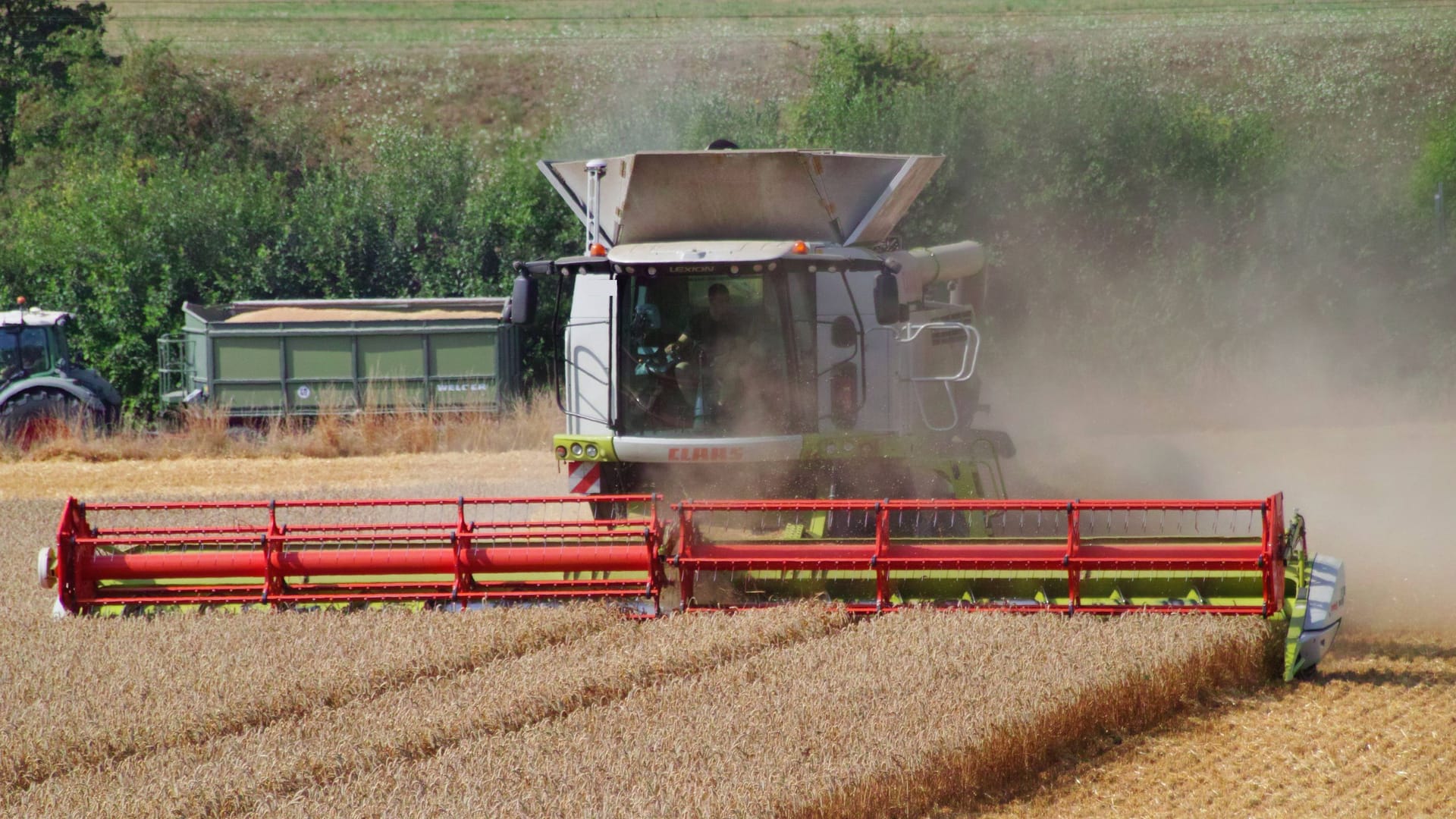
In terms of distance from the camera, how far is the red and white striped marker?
340 inches

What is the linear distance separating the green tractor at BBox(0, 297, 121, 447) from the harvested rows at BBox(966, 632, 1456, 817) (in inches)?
560

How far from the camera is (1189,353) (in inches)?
852

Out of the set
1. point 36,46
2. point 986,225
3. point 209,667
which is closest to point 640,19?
point 36,46

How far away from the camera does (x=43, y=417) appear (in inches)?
655

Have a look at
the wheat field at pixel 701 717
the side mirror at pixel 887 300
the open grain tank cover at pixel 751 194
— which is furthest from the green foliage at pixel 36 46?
the side mirror at pixel 887 300

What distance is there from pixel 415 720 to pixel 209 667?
4.44 feet

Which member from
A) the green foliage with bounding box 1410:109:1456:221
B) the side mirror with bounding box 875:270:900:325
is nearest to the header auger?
the side mirror with bounding box 875:270:900:325


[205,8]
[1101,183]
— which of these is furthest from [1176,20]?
[205,8]

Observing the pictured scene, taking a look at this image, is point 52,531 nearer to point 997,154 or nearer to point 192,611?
point 192,611

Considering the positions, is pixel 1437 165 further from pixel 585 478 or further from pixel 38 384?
pixel 38 384

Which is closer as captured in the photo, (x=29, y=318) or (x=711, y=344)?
(x=711, y=344)

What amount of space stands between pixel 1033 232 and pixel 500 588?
16.0 m

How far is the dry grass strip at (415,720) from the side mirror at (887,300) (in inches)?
65.2

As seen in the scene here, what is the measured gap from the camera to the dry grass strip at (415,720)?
4531 mm
